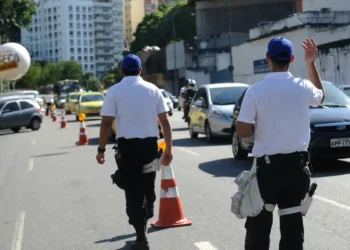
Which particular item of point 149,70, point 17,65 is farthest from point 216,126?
point 149,70

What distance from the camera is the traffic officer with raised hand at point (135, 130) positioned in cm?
702

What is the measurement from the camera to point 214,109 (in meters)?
19.6

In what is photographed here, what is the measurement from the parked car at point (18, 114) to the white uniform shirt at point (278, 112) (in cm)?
2948

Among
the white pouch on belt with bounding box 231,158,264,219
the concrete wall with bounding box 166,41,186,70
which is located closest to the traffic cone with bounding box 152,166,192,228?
the white pouch on belt with bounding box 231,158,264,219

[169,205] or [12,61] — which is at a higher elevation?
[12,61]

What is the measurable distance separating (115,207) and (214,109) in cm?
977

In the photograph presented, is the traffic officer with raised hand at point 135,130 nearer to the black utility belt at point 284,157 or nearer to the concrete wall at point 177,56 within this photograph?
the black utility belt at point 284,157

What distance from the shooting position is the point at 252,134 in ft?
17.3

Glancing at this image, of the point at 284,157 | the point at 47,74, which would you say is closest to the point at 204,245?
the point at 284,157

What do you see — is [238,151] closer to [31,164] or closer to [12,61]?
[31,164]

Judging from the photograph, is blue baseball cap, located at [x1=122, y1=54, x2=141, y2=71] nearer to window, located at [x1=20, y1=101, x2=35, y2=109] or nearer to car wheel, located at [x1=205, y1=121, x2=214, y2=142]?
car wheel, located at [x1=205, y1=121, x2=214, y2=142]

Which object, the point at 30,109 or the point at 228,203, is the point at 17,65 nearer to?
the point at 30,109

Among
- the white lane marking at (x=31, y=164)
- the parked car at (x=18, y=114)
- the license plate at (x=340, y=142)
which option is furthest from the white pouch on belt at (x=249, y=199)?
the parked car at (x=18, y=114)

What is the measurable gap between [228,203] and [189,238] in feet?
7.19
